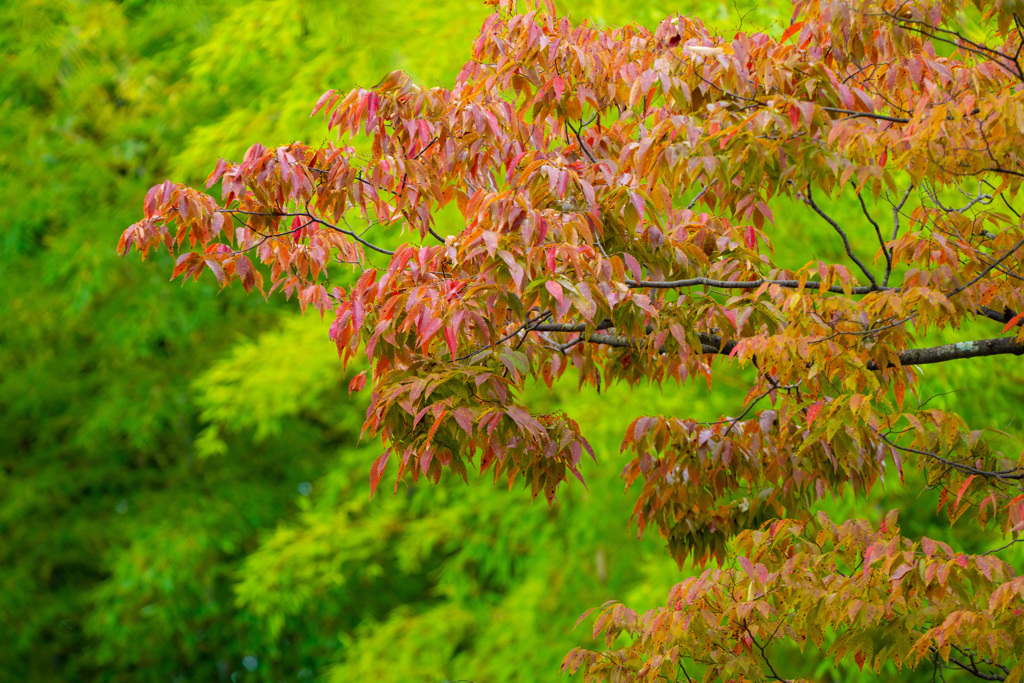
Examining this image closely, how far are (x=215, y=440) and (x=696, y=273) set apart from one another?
567cm

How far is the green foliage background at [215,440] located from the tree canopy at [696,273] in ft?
6.71

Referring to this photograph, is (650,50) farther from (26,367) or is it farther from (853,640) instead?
(26,367)

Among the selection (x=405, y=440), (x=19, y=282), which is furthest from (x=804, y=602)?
(x=19, y=282)

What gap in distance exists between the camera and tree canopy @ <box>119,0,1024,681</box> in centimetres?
194

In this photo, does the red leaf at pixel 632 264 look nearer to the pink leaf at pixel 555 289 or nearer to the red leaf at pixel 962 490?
the pink leaf at pixel 555 289

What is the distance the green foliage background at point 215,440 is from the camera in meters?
5.45

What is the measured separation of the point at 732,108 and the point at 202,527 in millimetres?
6200

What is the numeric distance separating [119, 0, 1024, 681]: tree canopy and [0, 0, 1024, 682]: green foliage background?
205cm

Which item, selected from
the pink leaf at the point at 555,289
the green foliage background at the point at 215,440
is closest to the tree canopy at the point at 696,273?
the pink leaf at the point at 555,289

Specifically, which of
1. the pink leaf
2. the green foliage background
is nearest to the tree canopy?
the pink leaf

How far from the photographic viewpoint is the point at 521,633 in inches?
227

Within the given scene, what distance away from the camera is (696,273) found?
235cm

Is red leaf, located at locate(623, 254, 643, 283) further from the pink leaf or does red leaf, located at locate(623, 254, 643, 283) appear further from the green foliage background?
the green foliage background

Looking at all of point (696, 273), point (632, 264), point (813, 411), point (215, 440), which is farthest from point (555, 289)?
point (215, 440)
